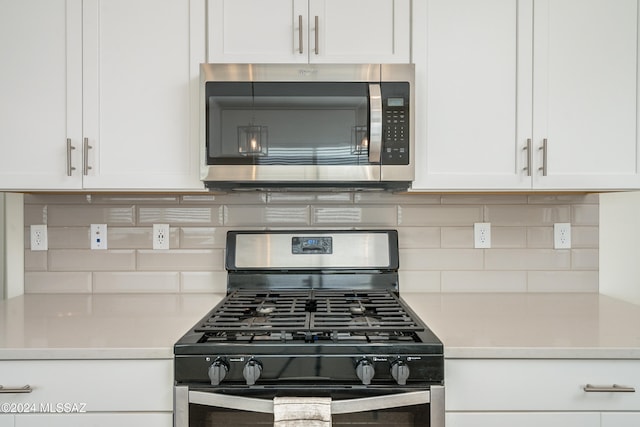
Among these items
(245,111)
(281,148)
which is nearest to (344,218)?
(281,148)

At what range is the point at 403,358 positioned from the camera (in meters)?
1.20

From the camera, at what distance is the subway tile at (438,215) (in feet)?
6.34

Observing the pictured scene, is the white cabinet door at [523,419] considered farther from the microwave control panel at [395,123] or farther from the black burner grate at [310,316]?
the microwave control panel at [395,123]

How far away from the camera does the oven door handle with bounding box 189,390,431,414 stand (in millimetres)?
1183

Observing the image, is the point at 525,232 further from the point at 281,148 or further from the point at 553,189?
the point at 281,148

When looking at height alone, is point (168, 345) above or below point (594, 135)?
below

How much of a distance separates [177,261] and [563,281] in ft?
5.42

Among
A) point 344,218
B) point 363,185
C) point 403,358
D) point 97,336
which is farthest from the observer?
point 344,218

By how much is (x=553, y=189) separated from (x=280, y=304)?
106cm

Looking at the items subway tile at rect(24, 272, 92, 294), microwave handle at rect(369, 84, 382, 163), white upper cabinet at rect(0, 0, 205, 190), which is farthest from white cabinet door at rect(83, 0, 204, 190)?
A: microwave handle at rect(369, 84, 382, 163)

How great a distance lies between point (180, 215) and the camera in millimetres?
1933

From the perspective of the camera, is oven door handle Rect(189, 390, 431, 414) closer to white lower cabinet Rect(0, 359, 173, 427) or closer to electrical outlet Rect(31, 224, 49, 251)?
white lower cabinet Rect(0, 359, 173, 427)

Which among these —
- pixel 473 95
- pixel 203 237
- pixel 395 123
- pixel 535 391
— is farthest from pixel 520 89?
pixel 203 237

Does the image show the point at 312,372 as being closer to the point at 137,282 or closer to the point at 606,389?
the point at 606,389
